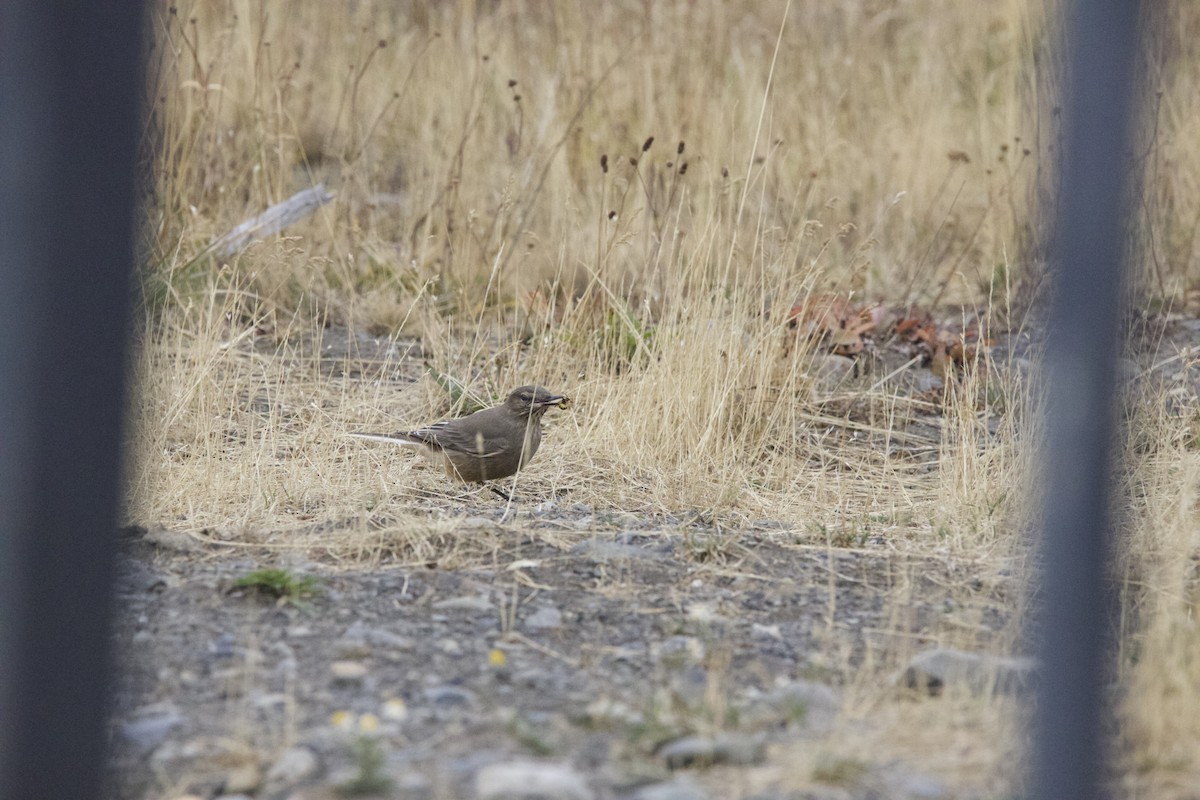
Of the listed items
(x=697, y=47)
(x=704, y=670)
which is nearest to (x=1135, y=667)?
(x=704, y=670)

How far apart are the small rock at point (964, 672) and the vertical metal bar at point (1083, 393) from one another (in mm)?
1352

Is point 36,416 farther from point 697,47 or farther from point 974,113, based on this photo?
point 974,113

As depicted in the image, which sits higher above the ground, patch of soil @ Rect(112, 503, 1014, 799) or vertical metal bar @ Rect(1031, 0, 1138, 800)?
vertical metal bar @ Rect(1031, 0, 1138, 800)

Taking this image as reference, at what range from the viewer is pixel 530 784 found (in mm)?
2328

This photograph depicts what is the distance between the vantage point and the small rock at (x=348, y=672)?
287cm

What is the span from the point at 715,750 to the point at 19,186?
1.73 metres

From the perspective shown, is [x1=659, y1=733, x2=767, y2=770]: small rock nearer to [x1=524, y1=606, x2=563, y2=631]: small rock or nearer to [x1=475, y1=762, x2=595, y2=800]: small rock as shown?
[x1=475, y1=762, x2=595, y2=800]: small rock

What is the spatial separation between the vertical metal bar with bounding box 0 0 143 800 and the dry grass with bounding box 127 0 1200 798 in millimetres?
1735

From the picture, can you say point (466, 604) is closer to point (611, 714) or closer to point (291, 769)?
point (611, 714)

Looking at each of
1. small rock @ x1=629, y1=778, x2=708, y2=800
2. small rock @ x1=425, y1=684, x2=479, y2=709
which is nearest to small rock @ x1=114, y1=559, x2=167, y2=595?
small rock @ x1=425, y1=684, x2=479, y2=709

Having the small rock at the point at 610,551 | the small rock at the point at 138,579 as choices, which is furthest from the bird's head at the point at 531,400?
the small rock at the point at 138,579

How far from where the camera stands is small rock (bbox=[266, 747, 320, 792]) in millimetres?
2410

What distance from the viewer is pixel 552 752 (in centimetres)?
253

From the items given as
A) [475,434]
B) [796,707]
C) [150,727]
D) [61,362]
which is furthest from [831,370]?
[61,362]
